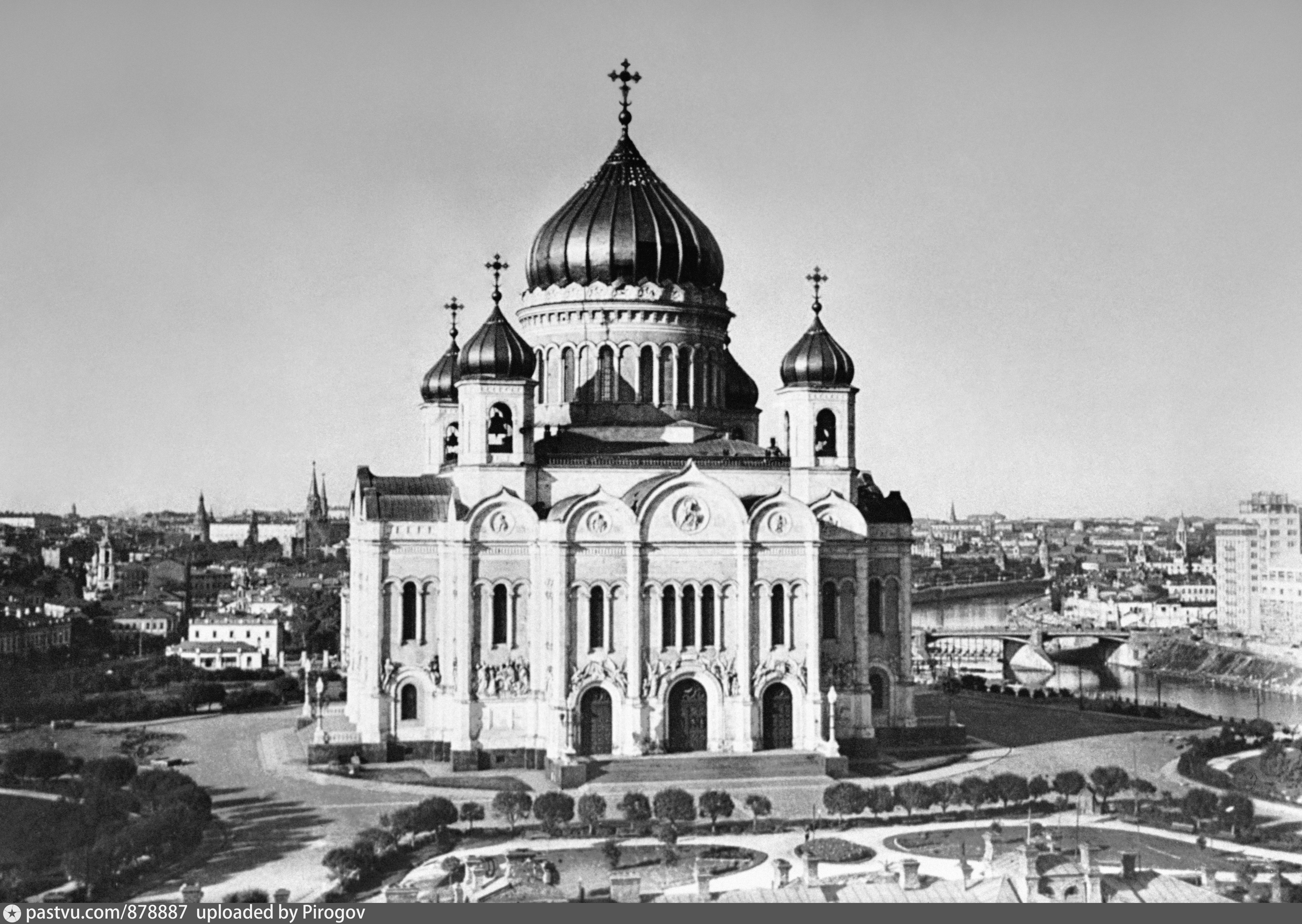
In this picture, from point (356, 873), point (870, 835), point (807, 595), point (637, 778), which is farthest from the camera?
point (807, 595)

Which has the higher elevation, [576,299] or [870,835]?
[576,299]

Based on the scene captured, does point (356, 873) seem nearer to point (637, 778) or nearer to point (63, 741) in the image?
point (637, 778)

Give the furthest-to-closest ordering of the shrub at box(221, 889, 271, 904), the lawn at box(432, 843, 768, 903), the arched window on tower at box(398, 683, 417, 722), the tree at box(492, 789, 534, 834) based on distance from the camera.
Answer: the arched window on tower at box(398, 683, 417, 722), the tree at box(492, 789, 534, 834), the lawn at box(432, 843, 768, 903), the shrub at box(221, 889, 271, 904)

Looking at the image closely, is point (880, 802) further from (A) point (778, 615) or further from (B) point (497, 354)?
(B) point (497, 354)

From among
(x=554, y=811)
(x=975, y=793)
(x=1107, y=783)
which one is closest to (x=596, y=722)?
(x=554, y=811)

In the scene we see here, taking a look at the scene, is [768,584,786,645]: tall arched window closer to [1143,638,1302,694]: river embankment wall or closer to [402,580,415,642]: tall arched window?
[402,580,415,642]: tall arched window

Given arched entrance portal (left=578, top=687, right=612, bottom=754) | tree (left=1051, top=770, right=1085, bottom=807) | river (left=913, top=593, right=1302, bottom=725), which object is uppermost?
arched entrance portal (left=578, top=687, right=612, bottom=754)

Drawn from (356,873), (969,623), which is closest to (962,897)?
(356,873)

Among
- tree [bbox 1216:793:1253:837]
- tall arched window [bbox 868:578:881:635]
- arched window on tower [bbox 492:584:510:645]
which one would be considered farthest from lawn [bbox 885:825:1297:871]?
arched window on tower [bbox 492:584:510:645]
